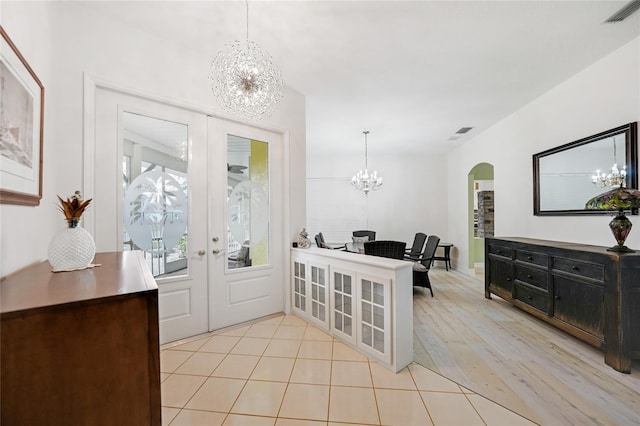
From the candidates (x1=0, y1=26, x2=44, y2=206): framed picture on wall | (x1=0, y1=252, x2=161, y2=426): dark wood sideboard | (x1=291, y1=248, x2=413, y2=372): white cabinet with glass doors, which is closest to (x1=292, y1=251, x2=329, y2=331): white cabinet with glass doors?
(x1=291, y1=248, x2=413, y2=372): white cabinet with glass doors

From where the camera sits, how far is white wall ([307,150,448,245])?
690 centimetres

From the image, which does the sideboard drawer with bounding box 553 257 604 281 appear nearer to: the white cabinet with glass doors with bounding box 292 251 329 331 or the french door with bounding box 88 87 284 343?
the white cabinet with glass doors with bounding box 292 251 329 331

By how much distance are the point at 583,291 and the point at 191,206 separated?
3.81m

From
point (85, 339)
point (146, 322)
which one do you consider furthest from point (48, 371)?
point (146, 322)

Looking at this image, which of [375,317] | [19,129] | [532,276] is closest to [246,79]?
[19,129]

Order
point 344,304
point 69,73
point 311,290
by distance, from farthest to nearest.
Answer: point 311,290 < point 344,304 < point 69,73

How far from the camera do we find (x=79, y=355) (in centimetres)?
73

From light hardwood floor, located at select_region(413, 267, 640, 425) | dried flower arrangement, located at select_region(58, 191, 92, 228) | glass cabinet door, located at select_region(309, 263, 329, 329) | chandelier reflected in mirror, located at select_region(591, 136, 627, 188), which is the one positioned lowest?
light hardwood floor, located at select_region(413, 267, 640, 425)

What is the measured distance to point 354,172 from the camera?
23.0 ft

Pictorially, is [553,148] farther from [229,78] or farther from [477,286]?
[229,78]

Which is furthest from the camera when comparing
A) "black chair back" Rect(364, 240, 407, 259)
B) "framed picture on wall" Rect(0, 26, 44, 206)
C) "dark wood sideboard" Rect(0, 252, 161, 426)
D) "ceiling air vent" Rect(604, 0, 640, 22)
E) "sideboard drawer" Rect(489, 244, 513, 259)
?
"black chair back" Rect(364, 240, 407, 259)

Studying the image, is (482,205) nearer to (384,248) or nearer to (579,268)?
(384,248)

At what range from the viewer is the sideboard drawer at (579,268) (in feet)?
7.75

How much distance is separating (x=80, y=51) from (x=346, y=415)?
326 cm
